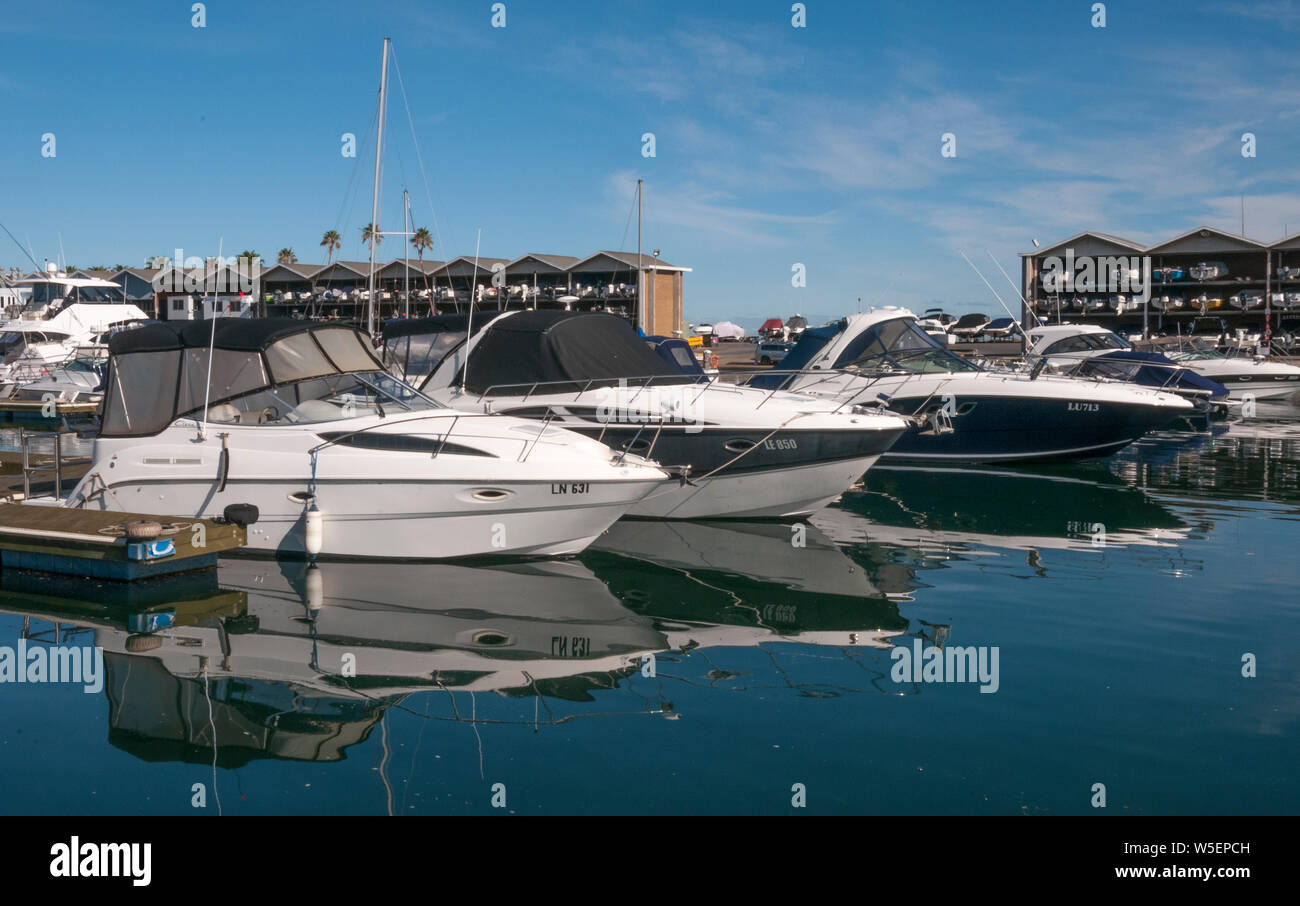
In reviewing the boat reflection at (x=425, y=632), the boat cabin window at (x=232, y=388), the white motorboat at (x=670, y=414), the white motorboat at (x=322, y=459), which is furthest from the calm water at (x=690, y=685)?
the boat cabin window at (x=232, y=388)

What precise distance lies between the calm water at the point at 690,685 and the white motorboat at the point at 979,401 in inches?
201

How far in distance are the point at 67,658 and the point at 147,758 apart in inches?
93.5

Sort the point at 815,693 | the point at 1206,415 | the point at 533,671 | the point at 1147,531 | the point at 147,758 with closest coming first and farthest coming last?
the point at 147,758 < the point at 815,693 < the point at 533,671 < the point at 1147,531 < the point at 1206,415

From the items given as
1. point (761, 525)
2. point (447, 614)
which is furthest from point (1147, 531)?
point (447, 614)

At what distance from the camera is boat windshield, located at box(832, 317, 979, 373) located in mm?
18719

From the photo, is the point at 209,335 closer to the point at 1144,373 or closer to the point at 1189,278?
the point at 1144,373

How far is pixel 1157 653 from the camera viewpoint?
27.0ft

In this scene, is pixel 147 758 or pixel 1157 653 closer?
pixel 147 758

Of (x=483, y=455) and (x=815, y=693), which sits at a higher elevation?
(x=483, y=455)

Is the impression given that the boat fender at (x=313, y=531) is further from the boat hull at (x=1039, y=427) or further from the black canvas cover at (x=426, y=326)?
the boat hull at (x=1039, y=427)

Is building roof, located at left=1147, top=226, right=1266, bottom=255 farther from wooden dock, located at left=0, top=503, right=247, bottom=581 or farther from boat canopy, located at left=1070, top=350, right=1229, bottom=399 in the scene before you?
wooden dock, located at left=0, top=503, right=247, bottom=581

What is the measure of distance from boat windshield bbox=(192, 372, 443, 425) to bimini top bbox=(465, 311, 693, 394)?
6.89 feet
